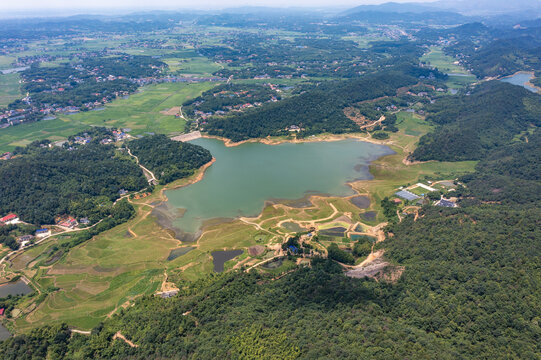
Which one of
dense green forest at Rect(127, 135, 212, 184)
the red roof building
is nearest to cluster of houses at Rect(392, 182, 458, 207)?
→ dense green forest at Rect(127, 135, 212, 184)

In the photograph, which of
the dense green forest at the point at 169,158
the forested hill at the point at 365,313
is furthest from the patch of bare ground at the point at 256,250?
the dense green forest at the point at 169,158

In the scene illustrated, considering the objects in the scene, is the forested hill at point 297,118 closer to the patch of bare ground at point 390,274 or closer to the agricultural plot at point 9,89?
the patch of bare ground at point 390,274

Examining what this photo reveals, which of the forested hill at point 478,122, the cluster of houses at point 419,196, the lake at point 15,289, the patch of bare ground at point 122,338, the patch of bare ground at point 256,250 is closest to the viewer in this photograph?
the patch of bare ground at point 122,338

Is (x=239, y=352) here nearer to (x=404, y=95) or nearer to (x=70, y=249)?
(x=70, y=249)

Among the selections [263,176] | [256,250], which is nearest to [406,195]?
[263,176]

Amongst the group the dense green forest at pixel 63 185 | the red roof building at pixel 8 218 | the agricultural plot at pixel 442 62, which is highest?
the agricultural plot at pixel 442 62

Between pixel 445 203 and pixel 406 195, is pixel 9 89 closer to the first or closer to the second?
pixel 406 195
